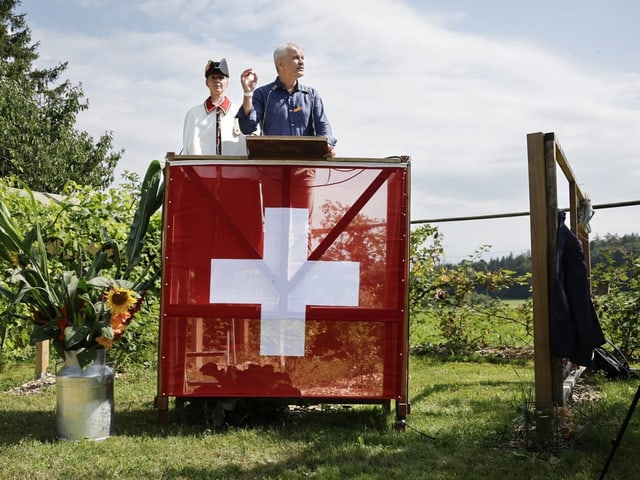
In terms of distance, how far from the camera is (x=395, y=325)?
4371mm

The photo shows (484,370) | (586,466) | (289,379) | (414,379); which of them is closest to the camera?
A: (586,466)

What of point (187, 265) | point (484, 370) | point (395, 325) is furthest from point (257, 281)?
point (484, 370)

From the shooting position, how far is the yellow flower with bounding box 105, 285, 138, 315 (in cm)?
408

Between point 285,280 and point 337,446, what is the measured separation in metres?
1.01

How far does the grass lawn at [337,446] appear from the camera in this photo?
3.38m

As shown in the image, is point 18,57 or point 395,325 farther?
point 18,57

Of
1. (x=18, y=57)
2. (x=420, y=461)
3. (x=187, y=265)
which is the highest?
(x=18, y=57)

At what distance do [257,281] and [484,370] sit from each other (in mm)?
3170

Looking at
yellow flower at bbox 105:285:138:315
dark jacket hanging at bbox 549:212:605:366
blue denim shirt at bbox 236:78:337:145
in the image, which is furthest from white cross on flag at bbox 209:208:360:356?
dark jacket hanging at bbox 549:212:605:366

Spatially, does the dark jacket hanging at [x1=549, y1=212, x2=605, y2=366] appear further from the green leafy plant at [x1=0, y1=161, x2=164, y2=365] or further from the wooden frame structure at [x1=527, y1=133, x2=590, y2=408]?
the green leafy plant at [x1=0, y1=161, x2=164, y2=365]

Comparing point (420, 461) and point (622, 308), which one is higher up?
point (622, 308)

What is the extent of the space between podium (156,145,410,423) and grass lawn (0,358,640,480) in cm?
26

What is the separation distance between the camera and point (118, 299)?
4.08 meters

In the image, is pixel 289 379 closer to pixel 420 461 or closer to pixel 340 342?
pixel 340 342
